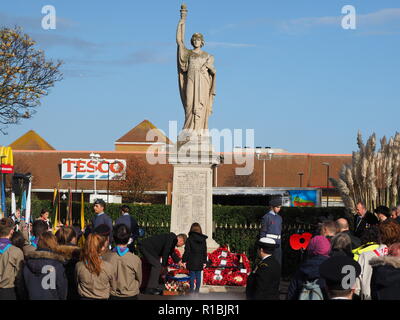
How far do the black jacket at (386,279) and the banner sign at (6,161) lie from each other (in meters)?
16.0

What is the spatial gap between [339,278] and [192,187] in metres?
11.2

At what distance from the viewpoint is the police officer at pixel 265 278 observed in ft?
27.2

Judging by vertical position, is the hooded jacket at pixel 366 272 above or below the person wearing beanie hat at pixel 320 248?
below

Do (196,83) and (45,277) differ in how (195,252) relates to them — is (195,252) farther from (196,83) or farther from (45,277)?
(45,277)

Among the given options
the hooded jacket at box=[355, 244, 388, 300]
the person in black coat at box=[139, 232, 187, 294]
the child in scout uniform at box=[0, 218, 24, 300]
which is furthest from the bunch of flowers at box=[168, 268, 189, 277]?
the hooded jacket at box=[355, 244, 388, 300]

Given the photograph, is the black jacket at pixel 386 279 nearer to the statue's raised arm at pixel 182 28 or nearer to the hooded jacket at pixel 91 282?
the hooded jacket at pixel 91 282

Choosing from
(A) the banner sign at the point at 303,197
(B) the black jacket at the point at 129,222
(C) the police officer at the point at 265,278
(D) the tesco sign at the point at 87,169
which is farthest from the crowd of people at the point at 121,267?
(D) the tesco sign at the point at 87,169

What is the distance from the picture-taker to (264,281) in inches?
327

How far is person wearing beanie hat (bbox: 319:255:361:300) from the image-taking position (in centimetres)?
659

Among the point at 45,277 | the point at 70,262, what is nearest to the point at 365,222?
the point at 70,262

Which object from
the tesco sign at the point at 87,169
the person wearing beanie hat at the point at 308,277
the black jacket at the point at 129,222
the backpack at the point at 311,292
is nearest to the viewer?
the backpack at the point at 311,292
